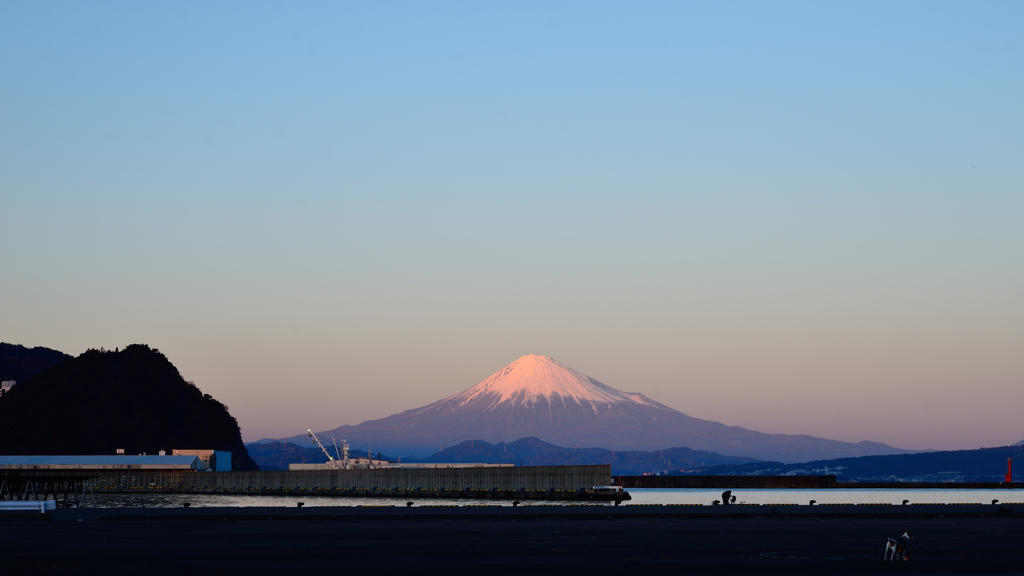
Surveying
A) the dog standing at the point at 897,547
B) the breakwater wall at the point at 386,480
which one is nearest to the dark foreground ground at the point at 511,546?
the dog standing at the point at 897,547

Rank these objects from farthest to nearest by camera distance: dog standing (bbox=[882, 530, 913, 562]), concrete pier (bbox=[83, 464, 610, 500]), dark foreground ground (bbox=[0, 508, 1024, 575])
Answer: concrete pier (bbox=[83, 464, 610, 500]) → dog standing (bbox=[882, 530, 913, 562]) → dark foreground ground (bbox=[0, 508, 1024, 575])

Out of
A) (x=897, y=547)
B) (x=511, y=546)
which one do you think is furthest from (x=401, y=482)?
(x=897, y=547)

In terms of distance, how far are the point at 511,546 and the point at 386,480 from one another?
5460 inches

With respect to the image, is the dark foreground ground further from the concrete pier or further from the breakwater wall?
the breakwater wall

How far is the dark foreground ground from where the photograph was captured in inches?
1249

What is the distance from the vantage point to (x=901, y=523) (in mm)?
57844

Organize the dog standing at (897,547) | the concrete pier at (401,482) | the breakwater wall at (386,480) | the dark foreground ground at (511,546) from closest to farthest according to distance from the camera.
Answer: the dark foreground ground at (511,546)
the dog standing at (897,547)
the concrete pier at (401,482)
the breakwater wall at (386,480)

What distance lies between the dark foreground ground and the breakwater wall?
290ft

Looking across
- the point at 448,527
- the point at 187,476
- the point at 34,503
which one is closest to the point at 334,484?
the point at 187,476

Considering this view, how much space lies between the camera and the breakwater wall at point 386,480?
151 metres

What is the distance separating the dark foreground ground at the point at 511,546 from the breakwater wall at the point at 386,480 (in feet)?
290

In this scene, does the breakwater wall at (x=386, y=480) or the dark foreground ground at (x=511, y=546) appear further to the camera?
the breakwater wall at (x=386, y=480)

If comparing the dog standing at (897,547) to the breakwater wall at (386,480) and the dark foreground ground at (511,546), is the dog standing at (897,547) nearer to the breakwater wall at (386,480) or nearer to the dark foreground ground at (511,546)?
the dark foreground ground at (511,546)

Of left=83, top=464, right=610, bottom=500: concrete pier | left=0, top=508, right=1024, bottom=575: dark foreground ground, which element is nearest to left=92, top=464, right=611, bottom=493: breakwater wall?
left=83, top=464, right=610, bottom=500: concrete pier
